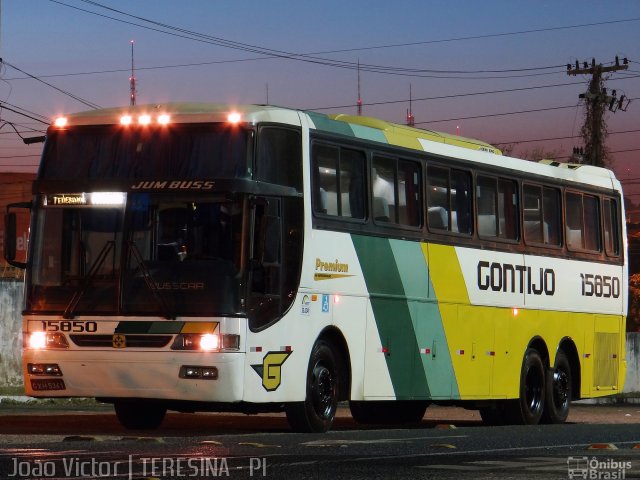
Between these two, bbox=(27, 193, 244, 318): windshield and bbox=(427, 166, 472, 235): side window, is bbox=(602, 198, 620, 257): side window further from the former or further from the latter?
bbox=(27, 193, 244, 318): windshield

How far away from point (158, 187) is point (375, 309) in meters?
3.60

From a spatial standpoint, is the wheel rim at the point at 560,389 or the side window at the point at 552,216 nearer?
the side window at the point at 552,216

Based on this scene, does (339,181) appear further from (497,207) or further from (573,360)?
(573,360)

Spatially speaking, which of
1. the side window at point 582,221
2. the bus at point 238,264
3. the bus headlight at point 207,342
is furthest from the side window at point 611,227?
Result: the bus headlight at point 207,342

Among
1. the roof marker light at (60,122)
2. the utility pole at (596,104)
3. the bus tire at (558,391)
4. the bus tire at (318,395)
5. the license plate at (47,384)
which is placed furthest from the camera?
the utility pole at (596,104)

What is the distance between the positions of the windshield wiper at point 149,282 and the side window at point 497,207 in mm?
6598

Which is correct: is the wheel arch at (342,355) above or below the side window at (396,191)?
below

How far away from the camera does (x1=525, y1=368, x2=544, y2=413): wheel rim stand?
23.1m

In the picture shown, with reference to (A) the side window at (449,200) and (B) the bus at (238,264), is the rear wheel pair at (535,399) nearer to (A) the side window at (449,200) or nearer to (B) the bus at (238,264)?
(B) the bus at (238,264)

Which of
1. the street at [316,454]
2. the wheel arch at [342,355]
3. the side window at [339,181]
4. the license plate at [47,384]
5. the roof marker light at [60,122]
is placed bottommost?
the street at [316,454]

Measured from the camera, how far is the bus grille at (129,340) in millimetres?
16188

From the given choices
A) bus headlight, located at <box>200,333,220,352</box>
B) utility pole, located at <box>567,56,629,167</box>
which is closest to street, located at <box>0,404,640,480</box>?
bus headlight, located at <box>200,333,220,352</box>

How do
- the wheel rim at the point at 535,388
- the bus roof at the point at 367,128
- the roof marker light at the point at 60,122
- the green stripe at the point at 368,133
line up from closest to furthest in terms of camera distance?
the bus roof at the point at 367,128
the roof marker light at the point at 60,122
the green stripe at the point at 368,133
the wheel rim at the point at 535,388

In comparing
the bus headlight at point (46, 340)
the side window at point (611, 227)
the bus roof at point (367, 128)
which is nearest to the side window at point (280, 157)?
the bus roof at point (367, 128)
